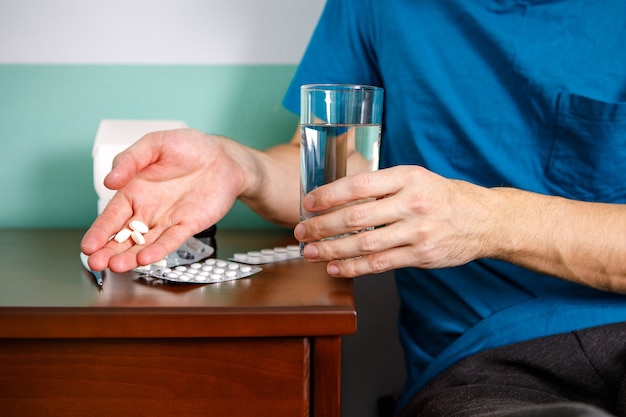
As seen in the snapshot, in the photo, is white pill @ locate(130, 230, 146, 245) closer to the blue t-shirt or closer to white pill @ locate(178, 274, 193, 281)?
white pill @ locate(178, 274, 193, 281)

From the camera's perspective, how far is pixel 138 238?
2.76 feet

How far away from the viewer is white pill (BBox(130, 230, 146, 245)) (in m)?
0.84

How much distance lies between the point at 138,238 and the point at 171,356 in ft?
0.52

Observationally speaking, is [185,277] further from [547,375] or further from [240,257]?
[547,375]

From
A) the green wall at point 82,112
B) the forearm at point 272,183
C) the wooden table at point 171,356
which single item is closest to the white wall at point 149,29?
the green wall at point 82,112

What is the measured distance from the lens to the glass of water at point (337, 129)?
30.5 inches

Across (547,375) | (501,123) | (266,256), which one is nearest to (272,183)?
(266,256)

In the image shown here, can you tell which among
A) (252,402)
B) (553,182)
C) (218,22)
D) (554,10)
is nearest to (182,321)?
(252,402)

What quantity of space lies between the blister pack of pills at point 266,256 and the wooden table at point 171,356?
7.7 inches

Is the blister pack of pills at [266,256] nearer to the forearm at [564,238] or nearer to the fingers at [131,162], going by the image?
the fingers at [131,162]

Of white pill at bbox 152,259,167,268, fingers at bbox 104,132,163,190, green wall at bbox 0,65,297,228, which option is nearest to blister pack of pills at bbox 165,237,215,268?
white pill at bbox 152,259,167,268

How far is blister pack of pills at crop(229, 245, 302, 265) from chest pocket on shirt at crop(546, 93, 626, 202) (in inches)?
14.5

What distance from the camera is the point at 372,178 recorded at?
2.43 feet

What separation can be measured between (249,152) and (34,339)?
0.41 meters
